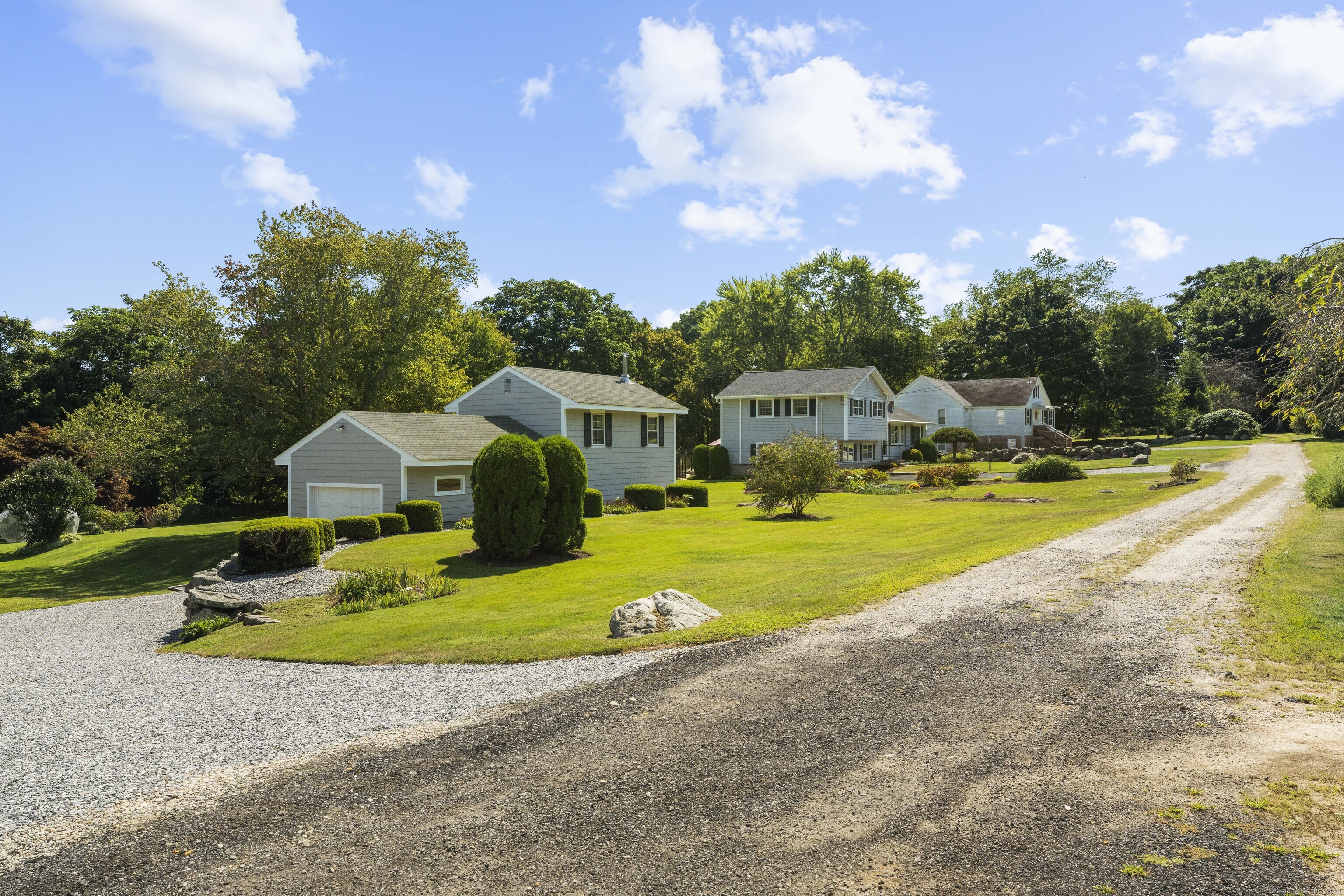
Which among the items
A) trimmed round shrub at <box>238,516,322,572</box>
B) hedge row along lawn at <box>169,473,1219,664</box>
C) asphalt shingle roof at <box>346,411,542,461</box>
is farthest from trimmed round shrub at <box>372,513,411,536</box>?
trimmed round shrub at <box>238,516,322,572</box>

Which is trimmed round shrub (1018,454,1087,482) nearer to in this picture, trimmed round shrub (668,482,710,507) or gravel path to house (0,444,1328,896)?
trimmed round shrub (668,482,710,507)

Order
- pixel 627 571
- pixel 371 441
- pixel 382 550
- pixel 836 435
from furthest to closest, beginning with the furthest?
pixel 836 435 < pixel 371 441 < pixel 382 550 < pixel 627 571

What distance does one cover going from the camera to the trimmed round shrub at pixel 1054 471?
39.9 m

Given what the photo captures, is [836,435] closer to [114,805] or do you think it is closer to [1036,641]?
[1036,641]

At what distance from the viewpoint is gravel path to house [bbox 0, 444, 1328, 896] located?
4633mm

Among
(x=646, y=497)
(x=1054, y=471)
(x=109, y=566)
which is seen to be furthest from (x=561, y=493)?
(x=1054, y=471)

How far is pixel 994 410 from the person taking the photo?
6688 cm

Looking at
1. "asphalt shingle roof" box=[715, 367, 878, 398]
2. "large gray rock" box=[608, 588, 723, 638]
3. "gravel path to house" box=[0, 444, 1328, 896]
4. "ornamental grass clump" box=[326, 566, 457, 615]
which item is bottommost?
"ornamental grass clump" box=[326, 566, 457, 615]

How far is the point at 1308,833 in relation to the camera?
4.85 meters

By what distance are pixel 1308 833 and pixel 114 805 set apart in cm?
789

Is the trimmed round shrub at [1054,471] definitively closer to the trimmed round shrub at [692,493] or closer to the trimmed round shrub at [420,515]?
the trimmed round shrub at [692,493]

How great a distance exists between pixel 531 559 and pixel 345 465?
39.8ft

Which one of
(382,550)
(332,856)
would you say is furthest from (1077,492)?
(332,856)

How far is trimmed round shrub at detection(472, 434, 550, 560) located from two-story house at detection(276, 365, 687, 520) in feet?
29.0
